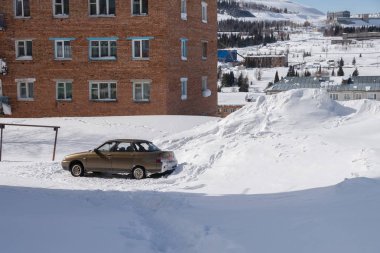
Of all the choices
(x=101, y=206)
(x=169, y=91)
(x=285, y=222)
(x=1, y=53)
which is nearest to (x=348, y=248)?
(x=285, y=222)

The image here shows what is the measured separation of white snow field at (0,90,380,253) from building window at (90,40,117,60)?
33.6 feet

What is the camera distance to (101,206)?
11.5 metres

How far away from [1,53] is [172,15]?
464 inches

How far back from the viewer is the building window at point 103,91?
3394 cm

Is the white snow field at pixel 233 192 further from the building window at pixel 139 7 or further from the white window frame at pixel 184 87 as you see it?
A: the white window frame at pixel 184 87

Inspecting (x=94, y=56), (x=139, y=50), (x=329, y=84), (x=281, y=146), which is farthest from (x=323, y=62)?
(x=281, y=146)

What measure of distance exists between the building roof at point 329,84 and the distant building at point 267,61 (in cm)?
7186

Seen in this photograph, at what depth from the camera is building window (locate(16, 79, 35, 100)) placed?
115ft

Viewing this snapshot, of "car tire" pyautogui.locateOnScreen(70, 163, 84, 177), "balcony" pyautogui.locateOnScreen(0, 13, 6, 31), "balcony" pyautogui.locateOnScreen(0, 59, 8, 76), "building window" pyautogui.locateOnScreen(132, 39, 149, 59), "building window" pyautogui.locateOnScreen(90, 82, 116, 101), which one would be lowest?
"car tire" pyautogui.locateOnScreen(70, 163, 84, 177)

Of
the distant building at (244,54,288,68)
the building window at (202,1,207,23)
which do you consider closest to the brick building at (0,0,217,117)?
the building window at (202,1,207,23)

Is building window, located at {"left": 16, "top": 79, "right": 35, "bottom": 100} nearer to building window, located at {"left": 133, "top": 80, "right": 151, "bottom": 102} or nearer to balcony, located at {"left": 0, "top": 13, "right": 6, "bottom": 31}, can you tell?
balcony, located at {"left": 0, "top": 13, "right": 6, "bottom": 31}

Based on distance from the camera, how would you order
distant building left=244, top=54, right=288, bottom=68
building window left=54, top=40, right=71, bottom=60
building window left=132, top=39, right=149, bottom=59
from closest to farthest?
building window left=132, top=39, right=149, bottom=59 → building window left=54, top=40, right=71, bottom=60 → distant building left=244, top=54, right=288, bottom=68

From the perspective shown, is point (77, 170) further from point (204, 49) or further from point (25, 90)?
point (204, 49)

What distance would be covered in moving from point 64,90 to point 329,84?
71301 millimetres
